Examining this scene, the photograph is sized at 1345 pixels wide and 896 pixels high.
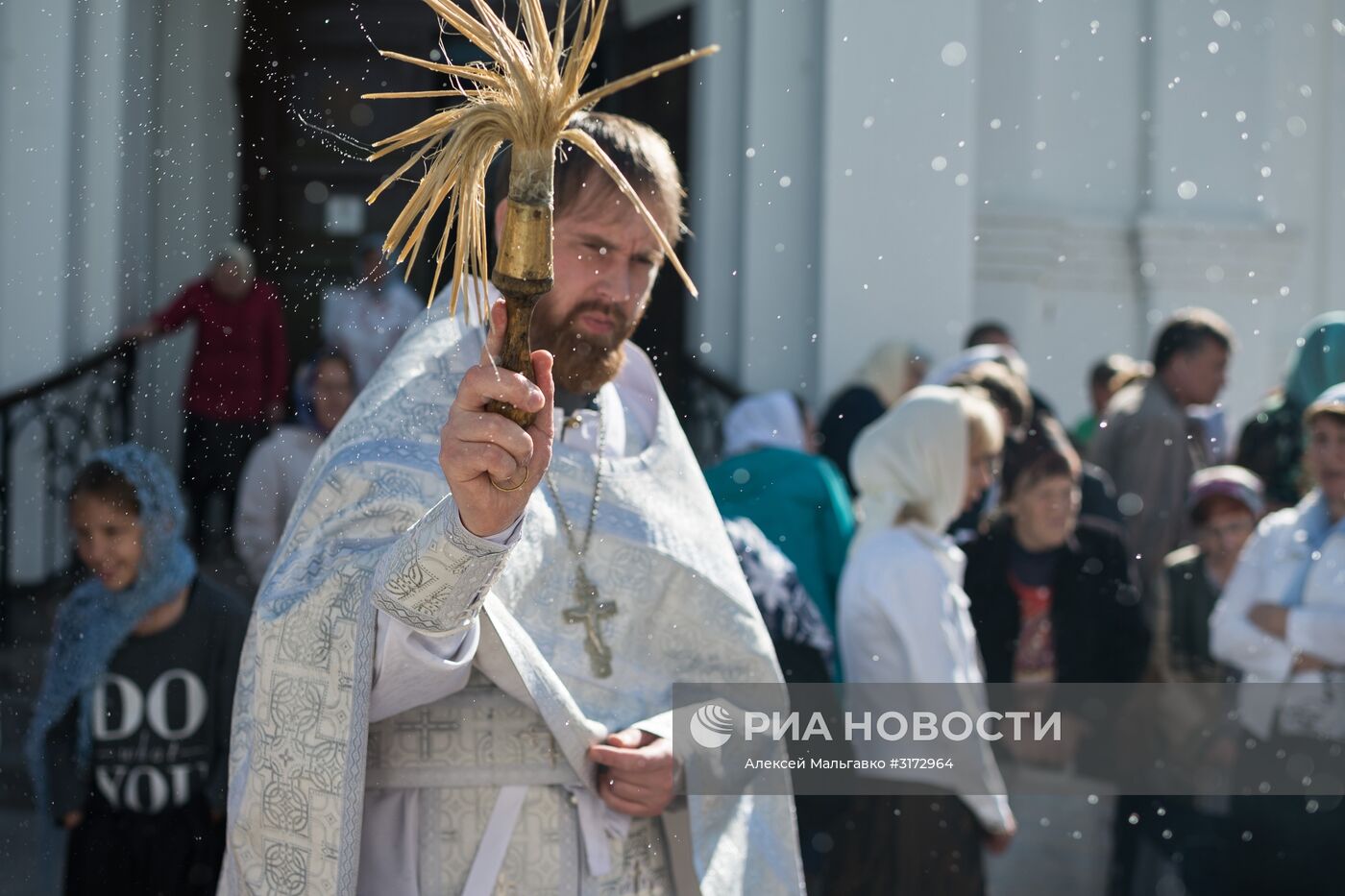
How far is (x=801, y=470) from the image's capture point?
4.21 m

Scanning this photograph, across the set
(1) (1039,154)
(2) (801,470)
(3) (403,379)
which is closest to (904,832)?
(2) (801,470)

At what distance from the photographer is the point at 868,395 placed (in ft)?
20.5

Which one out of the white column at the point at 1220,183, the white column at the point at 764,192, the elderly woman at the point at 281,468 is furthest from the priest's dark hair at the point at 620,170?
the white column at the point at 1220,183

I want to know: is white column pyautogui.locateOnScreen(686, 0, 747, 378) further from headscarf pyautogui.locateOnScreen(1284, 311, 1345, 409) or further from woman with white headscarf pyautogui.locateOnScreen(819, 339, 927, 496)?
headscarf pyautogui.locateOnScreen(1284, 311, 1345, 409)

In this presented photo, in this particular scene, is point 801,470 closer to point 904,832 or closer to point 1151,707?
point 904,832

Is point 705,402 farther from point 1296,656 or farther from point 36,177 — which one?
point 1296,656

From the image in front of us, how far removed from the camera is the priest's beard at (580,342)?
7.28 ft

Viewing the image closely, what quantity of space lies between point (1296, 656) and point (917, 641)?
48.0 inches

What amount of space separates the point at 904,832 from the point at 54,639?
2.16 meters

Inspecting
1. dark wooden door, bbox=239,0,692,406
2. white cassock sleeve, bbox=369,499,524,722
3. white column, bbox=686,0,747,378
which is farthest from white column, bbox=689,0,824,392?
white cassock sleeve, bbox=369,499,524,722

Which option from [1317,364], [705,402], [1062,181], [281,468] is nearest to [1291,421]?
[1317,364]

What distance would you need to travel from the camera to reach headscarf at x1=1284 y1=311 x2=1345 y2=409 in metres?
5.13

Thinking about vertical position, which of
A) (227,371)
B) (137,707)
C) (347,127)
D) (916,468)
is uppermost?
(347,127)

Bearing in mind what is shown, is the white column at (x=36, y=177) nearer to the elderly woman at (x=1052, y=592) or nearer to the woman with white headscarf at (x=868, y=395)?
the woman with white headscarf at (x=868, y=395)
